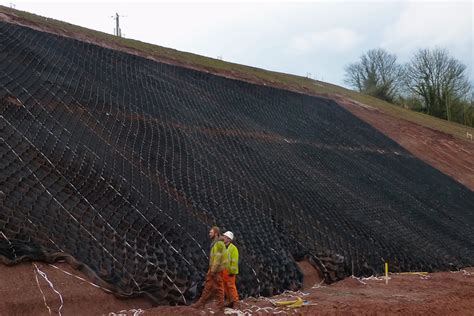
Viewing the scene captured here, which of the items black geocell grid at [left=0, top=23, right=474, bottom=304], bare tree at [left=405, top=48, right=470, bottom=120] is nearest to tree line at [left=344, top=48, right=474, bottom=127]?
bare tree at [left=405, top=48, right=470, bottom=120]

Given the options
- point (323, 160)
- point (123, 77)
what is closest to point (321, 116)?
point (323, 160)

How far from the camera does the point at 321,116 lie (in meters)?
21.7

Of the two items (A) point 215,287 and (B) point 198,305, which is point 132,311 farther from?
(A) point 215,287

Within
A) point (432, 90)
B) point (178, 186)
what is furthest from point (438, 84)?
point (178, 186)

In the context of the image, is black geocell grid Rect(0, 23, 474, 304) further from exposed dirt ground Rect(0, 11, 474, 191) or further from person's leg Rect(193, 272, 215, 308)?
exposed dirt ground Rect(0, 11, 474, 191)

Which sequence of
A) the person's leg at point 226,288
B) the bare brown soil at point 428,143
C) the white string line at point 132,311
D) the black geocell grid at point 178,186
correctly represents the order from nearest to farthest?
the white string line at point 132,311 → the person's leg at point 226,288 → the black geocell grid at point 178,186 → the bare brown soil at point 428,143

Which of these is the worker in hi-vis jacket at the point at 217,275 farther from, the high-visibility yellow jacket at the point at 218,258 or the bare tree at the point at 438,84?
the bare tree at the point at 438,84

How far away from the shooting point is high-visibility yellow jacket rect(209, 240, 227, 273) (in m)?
6.64

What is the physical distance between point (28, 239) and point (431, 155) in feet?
70.8

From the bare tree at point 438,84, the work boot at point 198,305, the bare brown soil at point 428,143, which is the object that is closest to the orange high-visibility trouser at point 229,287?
the work boot at point 198,305

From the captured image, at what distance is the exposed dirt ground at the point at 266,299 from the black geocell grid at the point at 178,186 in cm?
19

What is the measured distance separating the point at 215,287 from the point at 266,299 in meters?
1.15

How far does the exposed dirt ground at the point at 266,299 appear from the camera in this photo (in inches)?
223

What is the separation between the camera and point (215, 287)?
22.1ft
